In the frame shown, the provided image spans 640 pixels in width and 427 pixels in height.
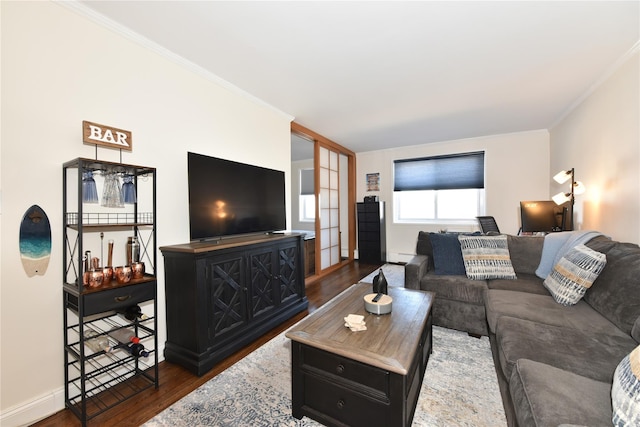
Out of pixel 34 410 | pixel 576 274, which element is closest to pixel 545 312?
pixel 576 274

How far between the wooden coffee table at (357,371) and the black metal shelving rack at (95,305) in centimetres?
105

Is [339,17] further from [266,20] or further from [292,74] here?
[292,74]

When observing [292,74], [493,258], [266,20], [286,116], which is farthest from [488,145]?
[266,20]

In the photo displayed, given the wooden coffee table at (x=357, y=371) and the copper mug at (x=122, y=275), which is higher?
the copper mug at (x=122, y=275)

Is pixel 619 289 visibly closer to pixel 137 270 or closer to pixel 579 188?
pixel 579 188

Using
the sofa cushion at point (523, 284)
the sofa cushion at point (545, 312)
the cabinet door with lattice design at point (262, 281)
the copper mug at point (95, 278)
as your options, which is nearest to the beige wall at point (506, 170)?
the sofa cushion at point (523, 284)

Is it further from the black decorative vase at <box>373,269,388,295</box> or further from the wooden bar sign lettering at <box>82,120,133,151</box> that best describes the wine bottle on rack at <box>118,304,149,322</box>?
the black decorative vase at <box>373,269,388,295</box>

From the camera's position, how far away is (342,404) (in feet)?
4.29

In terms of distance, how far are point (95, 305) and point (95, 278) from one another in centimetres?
15

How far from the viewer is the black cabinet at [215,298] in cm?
186

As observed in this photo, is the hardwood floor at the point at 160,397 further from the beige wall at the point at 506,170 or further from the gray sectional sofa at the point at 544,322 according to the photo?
the beige wall at the point at 506,170

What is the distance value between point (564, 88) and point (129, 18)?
4137 mm

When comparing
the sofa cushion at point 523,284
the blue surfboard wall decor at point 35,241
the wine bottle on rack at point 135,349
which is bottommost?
the wine bottle on rack at point 135,349

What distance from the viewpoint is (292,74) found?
241cm
